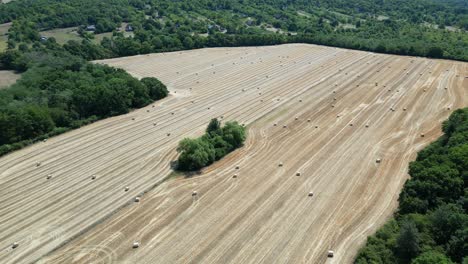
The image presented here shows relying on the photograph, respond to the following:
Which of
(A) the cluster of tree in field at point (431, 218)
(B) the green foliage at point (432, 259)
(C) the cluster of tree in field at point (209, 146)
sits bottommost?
(C) the cluster of tree in field at point (209, 146)

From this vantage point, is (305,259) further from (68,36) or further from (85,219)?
(68,36)

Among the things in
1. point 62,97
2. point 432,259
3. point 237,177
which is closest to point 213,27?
point 62,97

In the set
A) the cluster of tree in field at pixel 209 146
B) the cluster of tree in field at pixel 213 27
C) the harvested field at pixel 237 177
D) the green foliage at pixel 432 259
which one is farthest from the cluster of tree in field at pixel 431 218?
the cluster of tree in field at pixel 213 27

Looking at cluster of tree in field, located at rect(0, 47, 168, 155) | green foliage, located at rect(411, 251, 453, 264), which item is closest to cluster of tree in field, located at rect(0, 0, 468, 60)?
cluster of tree in field, located at rect(0, 47, 168, 155)

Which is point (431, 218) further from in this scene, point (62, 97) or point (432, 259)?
point (62, 97)

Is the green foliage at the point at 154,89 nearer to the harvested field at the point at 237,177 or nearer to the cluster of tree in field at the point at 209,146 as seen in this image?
the harvested field at the point at 237,177

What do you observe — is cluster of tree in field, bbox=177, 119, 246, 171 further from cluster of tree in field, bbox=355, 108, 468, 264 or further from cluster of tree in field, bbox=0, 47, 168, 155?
cluster of tree in field, bbox=355, 108, 468, 264
